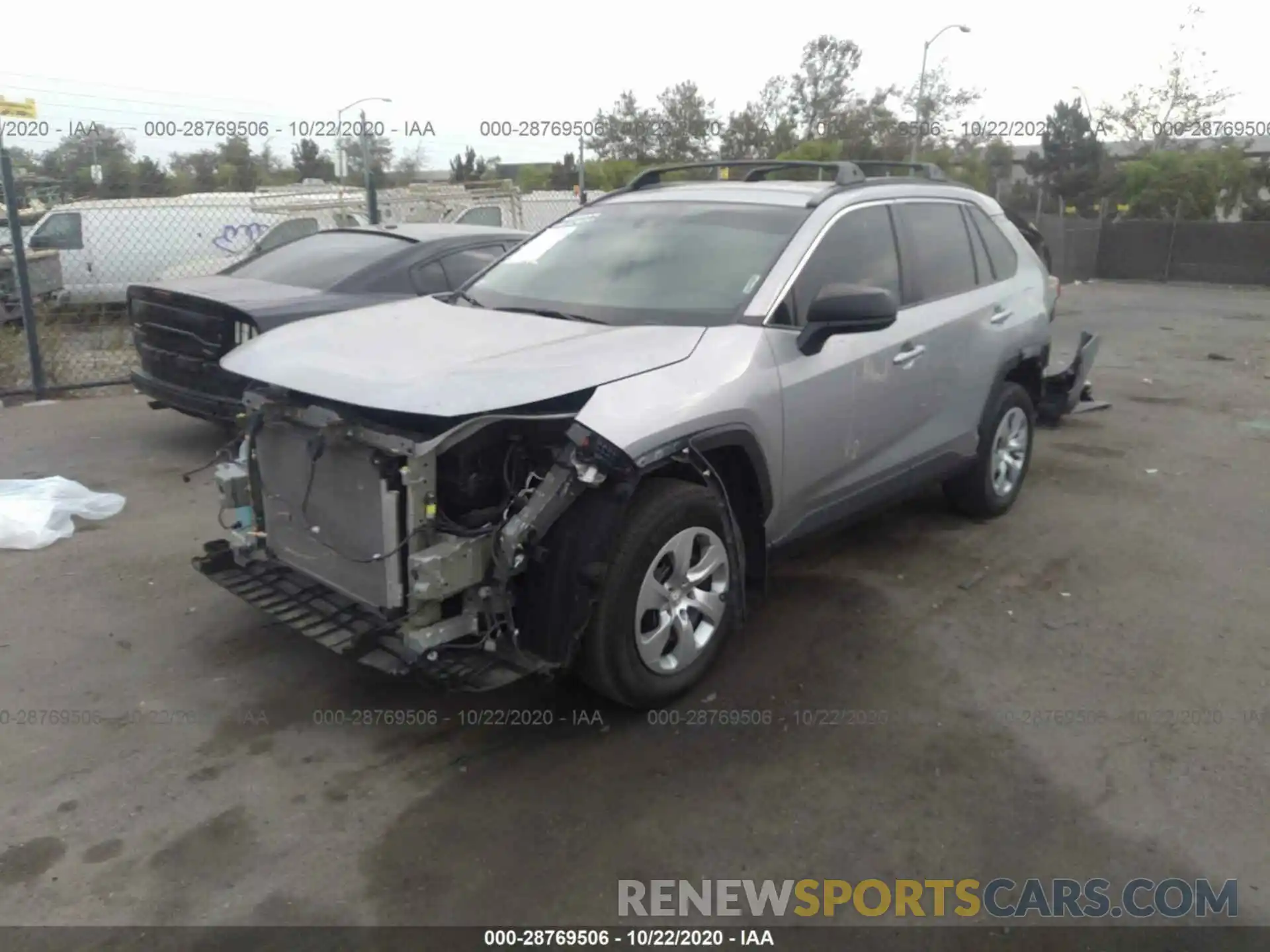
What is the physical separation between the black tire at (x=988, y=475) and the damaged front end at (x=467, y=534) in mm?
2965

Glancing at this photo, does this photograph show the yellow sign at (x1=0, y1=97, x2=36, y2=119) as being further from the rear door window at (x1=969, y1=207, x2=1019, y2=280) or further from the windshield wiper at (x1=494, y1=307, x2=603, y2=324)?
the rear door window at (x1=969, y1=207, x2=1019, y2=280)

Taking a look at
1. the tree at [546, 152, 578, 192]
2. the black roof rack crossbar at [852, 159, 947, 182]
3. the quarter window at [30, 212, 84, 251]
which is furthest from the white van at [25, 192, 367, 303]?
the tree at [546, 152, 578, 192]

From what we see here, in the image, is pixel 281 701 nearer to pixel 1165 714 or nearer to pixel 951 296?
pixel 1165 714

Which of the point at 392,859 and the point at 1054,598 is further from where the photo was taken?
the point at 1054,598

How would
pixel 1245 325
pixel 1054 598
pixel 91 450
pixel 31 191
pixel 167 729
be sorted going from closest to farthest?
pixel 167 729, pixel 1054 598, pixel 91 450, pixel 31 191, pixel 1245 325

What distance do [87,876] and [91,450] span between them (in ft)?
16.1

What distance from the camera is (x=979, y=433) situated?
542 centimetres

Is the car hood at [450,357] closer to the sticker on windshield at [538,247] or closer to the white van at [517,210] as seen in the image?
the sticker on windshield at [538,247]

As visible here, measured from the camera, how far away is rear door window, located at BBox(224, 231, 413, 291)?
7.11 metres

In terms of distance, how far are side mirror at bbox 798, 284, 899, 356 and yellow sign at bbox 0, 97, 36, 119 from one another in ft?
25.9

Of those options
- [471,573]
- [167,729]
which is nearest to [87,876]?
[167,729]

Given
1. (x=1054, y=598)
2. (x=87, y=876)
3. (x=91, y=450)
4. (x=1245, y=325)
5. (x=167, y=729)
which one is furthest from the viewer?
(x=1245, y=325)

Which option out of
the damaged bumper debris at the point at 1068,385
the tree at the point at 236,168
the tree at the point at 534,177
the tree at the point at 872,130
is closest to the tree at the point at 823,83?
the tree at the point at 872,130

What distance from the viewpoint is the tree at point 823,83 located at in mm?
46125
